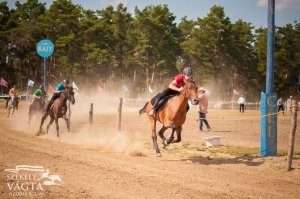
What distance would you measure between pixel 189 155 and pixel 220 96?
69.2 metres

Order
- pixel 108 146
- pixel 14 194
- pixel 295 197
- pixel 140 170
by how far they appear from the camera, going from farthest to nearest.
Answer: pixel 108 146 → pixel 140 170 → pixel 295 197 → pixel 14 194

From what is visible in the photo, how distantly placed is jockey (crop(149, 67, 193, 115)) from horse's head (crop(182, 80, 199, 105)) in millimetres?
226

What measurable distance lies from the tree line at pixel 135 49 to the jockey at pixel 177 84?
64.2 meters

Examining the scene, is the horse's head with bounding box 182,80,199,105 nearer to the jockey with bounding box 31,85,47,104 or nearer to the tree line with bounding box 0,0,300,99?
the jockey with bounding box 31,85,47,104

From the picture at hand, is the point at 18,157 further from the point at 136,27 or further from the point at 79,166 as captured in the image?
the point at 136,27

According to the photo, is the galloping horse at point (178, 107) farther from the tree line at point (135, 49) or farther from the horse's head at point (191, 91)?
the tree line at point (135, 49)

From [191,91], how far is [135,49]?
2727 inches

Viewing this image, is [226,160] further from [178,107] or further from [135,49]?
[135,49]

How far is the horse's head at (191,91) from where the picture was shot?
11.6 meters

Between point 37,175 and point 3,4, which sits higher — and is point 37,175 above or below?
below

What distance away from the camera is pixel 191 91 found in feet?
38.5

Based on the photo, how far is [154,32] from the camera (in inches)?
3115

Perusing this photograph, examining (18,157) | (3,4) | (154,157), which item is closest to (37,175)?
(18,157)

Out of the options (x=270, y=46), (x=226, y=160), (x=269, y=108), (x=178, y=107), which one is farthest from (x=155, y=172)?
(x=270, y=46)
